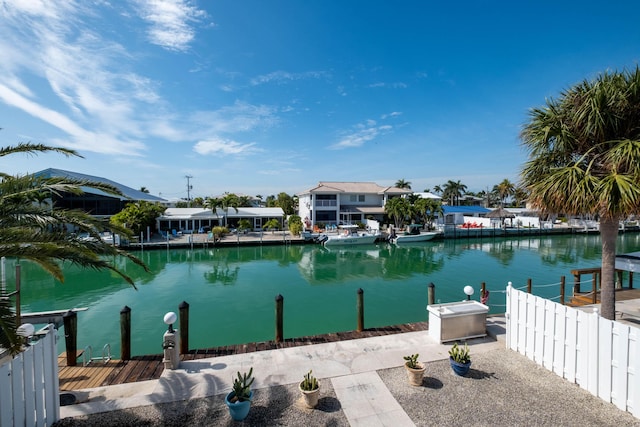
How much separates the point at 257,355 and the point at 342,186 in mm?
41633

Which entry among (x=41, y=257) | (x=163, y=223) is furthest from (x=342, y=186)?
(x=41, y=257)

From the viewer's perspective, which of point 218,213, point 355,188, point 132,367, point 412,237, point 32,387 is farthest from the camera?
point 355,188

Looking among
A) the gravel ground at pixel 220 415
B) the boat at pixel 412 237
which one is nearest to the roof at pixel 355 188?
the boat at pixel 412 237

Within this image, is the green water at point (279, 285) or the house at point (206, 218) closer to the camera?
the green water at point (279, 285)

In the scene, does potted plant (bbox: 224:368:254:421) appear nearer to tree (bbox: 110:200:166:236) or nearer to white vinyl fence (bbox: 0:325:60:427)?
white vinyl fence (bbox: 0:325:60:427)

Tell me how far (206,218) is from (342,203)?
19529mm

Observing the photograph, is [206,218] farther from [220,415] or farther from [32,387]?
[220,415]

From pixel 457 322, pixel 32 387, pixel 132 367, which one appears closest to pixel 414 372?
pixel 457 322

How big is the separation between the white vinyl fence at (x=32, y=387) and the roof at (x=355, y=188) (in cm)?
3833

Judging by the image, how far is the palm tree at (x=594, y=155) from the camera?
551 cm

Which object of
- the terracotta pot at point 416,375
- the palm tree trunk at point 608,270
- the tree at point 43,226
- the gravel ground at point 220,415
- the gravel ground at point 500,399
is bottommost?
the gravel ground at point 220,415

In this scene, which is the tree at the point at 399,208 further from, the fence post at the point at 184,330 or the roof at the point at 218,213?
the fence post at the point at 184,330

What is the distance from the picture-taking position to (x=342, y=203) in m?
45.9

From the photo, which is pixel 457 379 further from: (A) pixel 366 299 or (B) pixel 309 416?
(A) pixel 366 299
